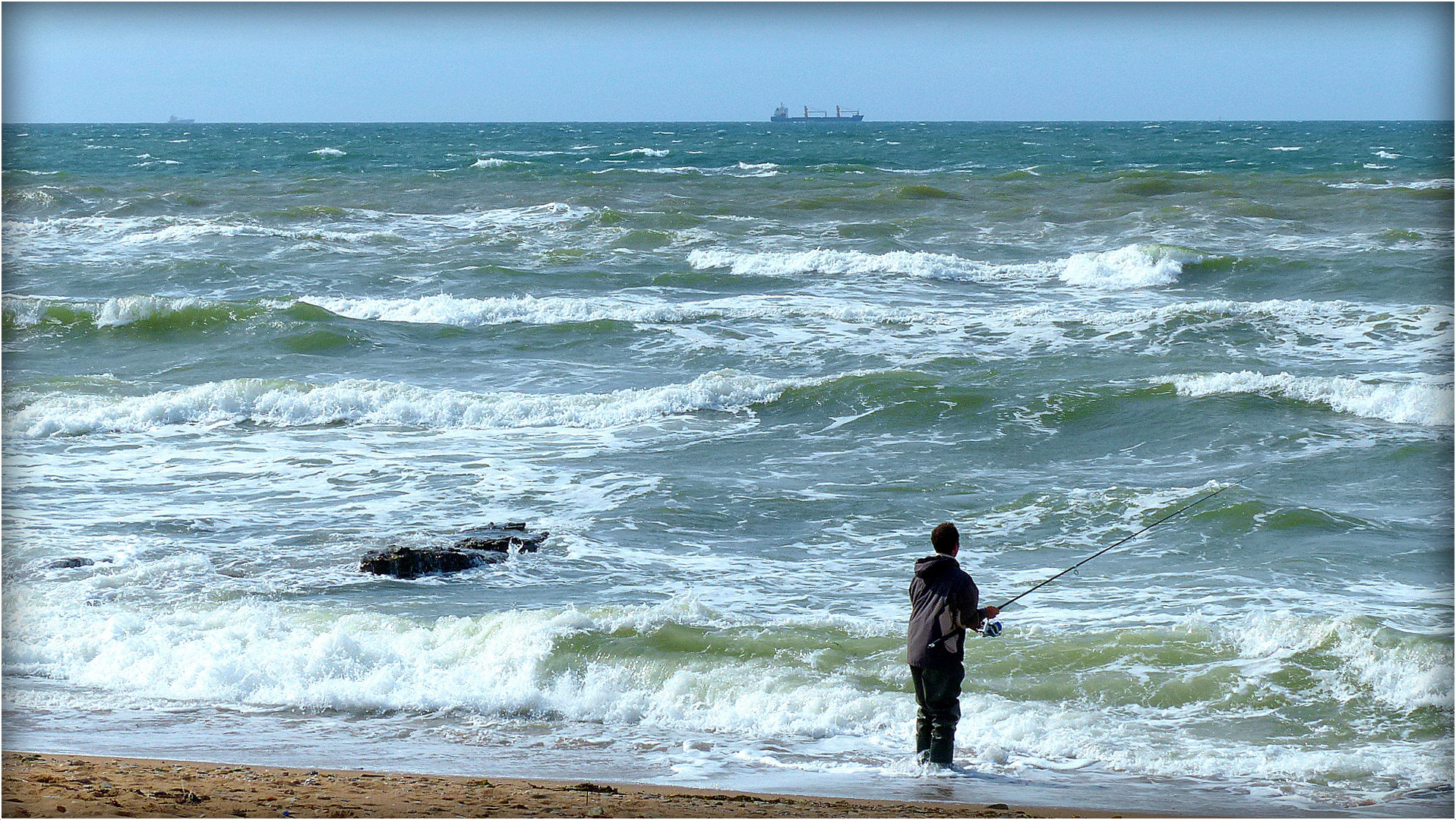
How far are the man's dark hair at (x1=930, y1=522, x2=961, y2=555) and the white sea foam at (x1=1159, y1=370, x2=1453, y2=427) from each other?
→ 931cm

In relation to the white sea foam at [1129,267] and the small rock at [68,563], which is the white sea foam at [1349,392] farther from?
the small rock at [68,563]

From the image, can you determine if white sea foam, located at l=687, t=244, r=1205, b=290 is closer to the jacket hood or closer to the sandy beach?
the jacket hood

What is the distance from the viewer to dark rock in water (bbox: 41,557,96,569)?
28.9 feet

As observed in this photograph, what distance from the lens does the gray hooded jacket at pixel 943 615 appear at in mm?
5660

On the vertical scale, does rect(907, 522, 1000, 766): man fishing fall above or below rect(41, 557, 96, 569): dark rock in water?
above

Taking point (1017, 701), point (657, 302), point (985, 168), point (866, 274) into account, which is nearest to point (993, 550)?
point (1017, 701)

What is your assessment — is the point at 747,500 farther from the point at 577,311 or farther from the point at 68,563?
the point at 577,311

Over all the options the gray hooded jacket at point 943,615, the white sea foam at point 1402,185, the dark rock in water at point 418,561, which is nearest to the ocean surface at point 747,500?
the dark rock in water at point 418,561

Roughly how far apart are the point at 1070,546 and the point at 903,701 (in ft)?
10.8

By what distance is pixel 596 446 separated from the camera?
12.7m

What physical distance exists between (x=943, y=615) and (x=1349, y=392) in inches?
394

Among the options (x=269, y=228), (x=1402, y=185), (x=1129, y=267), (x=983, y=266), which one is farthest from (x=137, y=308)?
(x=1402, y=185)

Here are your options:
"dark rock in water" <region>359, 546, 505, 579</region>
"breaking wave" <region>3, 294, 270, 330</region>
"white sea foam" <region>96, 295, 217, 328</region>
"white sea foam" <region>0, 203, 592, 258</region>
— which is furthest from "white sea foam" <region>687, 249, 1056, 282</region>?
"dark rock in water" <region>359, 546, 505, 579</region>

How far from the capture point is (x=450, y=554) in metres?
9.12
